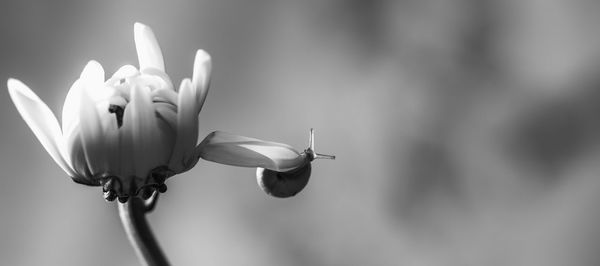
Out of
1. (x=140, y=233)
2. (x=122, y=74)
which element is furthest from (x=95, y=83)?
(x=140, y=233)

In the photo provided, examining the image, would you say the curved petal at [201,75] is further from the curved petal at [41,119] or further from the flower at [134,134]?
the curved petal at [41,119]

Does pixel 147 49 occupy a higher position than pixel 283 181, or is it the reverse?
pixel 147 49

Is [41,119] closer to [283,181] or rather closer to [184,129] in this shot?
[184,129]

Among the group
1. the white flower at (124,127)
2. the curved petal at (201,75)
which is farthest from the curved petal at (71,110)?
the curved petal at (201,75)

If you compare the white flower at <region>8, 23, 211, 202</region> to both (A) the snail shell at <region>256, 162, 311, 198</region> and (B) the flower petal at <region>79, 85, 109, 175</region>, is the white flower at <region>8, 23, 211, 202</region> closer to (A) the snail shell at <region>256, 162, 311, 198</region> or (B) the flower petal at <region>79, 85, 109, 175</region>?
(B) the flower petal at <region>79, 85, 109, 175</region>

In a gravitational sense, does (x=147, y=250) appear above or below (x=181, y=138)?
below

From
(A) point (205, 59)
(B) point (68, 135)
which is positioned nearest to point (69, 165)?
(B) point (68, 135)

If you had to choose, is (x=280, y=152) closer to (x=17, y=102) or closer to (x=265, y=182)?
(x=265, y=182)
